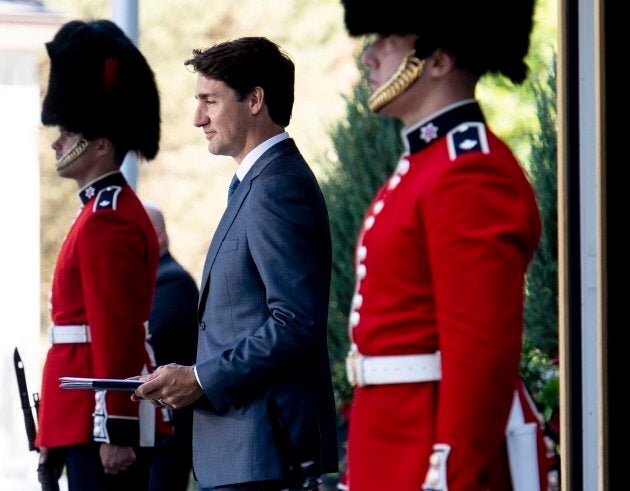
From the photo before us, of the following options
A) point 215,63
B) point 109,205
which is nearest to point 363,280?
point 215,63

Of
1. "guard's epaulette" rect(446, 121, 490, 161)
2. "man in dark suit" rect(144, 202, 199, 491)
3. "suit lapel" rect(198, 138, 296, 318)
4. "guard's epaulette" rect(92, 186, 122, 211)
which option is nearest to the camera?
"guard's epaulette" rect(446, 121, 490, 161)

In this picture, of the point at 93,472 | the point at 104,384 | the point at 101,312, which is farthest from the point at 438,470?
the point at 93,472

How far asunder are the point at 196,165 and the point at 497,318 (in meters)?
12.3

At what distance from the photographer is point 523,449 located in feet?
7.82

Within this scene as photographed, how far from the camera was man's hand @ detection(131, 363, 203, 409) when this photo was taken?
Answer: 2986 millimetres

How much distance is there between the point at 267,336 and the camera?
2941 millimetres

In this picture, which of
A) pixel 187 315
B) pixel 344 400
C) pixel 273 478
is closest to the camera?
pixel 273 478

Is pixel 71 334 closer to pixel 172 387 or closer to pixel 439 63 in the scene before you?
pixel 172 387

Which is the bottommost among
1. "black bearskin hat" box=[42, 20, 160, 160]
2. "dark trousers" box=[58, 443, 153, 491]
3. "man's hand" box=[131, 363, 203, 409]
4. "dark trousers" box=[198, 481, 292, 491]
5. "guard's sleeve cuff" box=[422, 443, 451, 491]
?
"dark trousers" box=[58, 443, 153, 491]

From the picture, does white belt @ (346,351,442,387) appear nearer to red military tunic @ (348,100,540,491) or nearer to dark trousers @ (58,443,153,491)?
red military tunic @ (348,100,540,491)

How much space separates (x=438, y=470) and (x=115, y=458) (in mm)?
1819

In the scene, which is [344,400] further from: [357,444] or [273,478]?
[357,444]

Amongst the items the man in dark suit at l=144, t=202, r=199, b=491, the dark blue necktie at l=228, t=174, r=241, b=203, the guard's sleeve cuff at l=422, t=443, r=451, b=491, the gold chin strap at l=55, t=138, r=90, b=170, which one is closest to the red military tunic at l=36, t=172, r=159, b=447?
the gold chin strap at l=55, t=138, r=90, b=170

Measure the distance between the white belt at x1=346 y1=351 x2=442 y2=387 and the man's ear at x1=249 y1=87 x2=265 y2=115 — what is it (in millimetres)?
892
